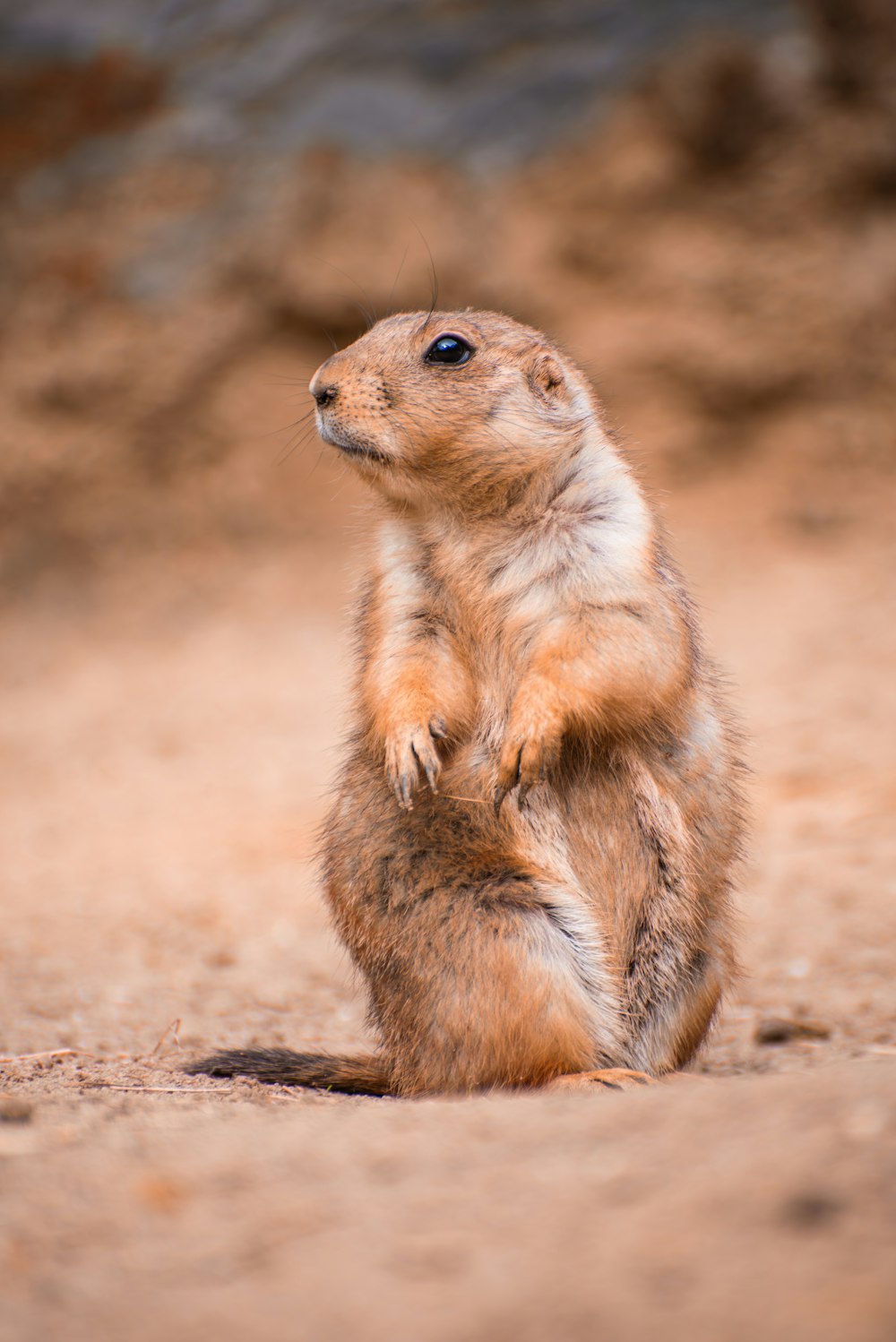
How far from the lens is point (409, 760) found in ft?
13.1

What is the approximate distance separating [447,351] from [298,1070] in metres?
2.63

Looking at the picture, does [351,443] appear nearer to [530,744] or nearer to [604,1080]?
[530,744]

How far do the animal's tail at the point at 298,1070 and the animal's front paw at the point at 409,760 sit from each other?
96 cm

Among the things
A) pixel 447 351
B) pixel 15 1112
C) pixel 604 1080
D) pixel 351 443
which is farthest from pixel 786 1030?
pixel 15 1112

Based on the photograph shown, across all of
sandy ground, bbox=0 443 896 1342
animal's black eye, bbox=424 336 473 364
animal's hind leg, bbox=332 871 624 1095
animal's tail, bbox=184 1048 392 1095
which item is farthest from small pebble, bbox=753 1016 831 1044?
animal's black eye, bbox=424 336 473 364

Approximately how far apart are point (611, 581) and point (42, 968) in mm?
3904

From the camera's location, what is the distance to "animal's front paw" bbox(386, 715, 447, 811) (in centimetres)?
397

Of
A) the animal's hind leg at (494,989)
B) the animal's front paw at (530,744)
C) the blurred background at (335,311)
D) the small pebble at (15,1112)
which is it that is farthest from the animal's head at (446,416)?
the blurred background at (335,311)

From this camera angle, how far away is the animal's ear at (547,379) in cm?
470

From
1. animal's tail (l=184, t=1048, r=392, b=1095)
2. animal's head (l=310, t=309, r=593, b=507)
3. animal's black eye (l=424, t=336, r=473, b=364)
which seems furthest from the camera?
animal's black eye (l=424, t=336, r=473, b=364)

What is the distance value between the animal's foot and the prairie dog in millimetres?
27

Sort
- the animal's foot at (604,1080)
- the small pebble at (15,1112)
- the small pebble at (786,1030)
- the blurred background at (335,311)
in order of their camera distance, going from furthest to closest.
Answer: the blurred background at (335,311) → the small pebble at (786,1030) → the animal's foot at (604,1080) → the small pebble at (15,1112)

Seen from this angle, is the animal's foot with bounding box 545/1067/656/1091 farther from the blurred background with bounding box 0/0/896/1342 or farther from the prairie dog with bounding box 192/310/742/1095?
the blurred background with bounding box 0/0/896/1342

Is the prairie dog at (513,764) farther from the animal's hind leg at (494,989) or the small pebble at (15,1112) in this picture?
the small pebble at (15,1112)
